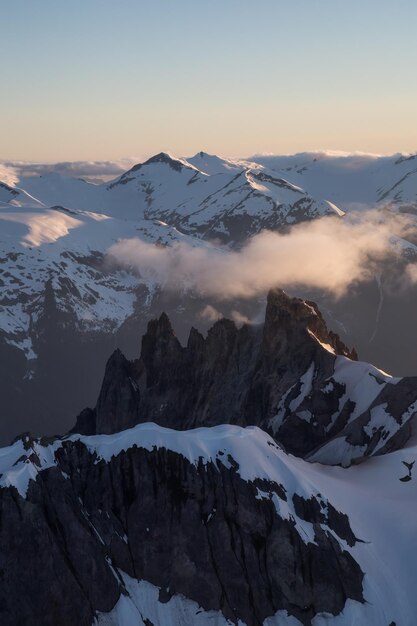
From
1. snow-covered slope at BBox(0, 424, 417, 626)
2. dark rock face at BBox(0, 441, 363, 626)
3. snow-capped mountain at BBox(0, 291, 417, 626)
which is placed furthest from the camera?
snow-covered slope at BBox(0, 424, 417, 626)

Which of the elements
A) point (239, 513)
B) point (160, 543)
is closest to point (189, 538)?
point (160, 543)

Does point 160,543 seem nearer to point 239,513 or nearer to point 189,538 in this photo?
point 189,538

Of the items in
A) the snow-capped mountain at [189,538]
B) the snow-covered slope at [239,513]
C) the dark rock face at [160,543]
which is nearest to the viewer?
the dark rock face at [160,543]

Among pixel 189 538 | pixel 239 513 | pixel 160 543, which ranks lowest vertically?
pixel 160 543

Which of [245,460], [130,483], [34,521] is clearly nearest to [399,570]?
[245,460]

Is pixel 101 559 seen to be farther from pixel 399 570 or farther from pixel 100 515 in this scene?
pixel 399 570

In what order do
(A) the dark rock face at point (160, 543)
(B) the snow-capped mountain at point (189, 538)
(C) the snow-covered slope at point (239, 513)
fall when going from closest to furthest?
(A) the dark rock face at point (160, 543) → (B) the snow-capped mountain at point (189, 538) → (C) the snow-covered slope at point (239, 513)

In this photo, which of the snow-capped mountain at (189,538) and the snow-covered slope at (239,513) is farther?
the snow-covered slope at (239,513)

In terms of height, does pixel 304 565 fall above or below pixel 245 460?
below
